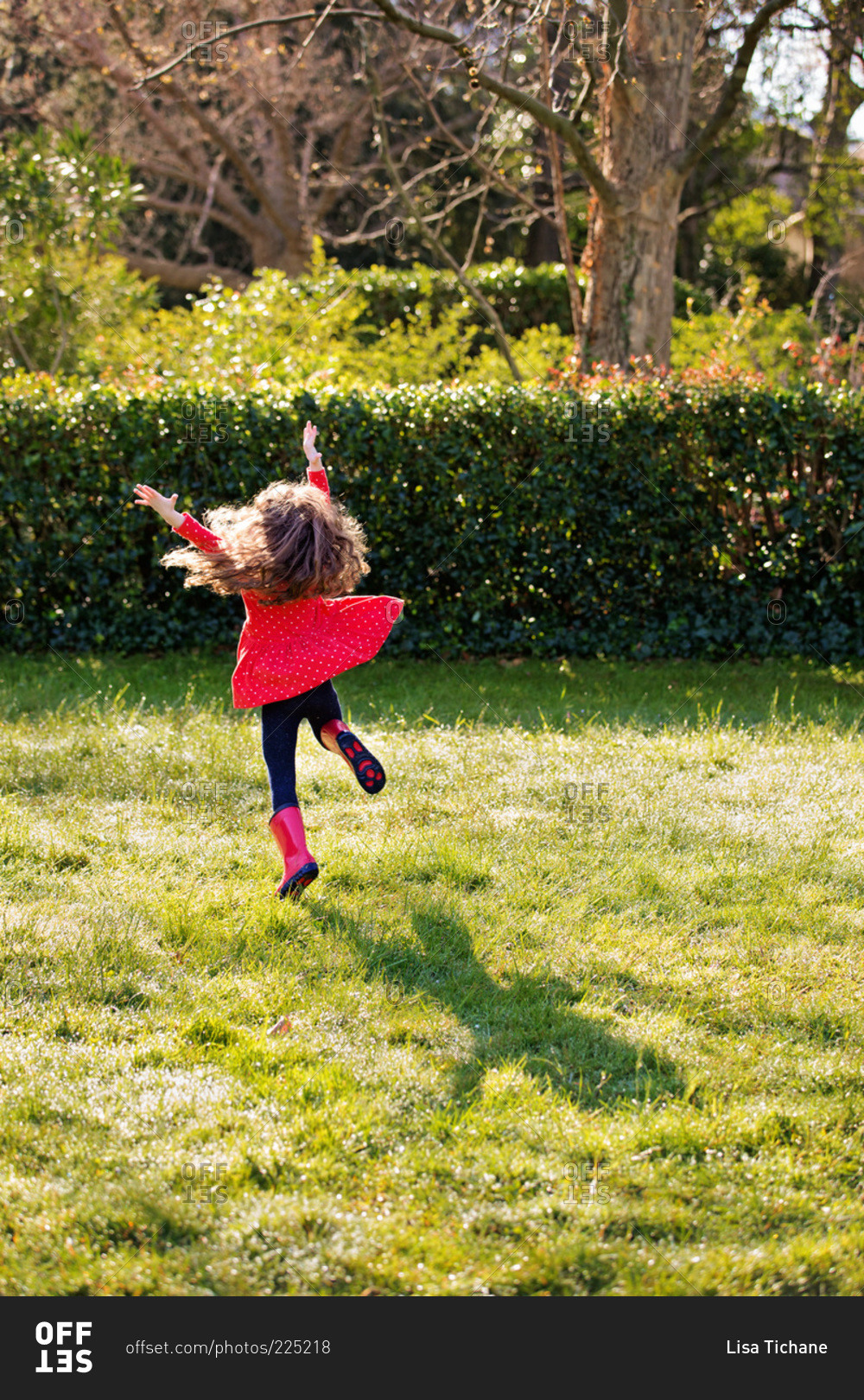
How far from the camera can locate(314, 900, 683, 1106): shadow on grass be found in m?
2.76

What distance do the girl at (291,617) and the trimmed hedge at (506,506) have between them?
3.00m

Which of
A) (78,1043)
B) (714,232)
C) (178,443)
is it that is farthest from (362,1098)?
(714,232)

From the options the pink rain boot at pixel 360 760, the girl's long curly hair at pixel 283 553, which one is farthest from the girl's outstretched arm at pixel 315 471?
the pink rain boot at pixel 360 760

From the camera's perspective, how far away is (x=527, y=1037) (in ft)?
9.72

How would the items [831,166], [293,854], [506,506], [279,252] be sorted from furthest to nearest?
[279,252] → [831,166] → [506,506] → [293,854]

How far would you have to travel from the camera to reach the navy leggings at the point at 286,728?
3.74 meters

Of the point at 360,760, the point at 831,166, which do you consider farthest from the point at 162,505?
the point at 831,166

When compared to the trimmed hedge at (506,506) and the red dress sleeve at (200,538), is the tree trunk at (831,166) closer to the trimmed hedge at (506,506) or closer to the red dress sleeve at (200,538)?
the trimmed hedge at (506,506)

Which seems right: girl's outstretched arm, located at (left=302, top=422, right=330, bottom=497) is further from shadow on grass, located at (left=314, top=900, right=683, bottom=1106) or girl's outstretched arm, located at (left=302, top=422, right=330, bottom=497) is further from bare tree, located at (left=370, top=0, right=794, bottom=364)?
bare tree, located at (left=370, top=0, right=794, bottom=364)

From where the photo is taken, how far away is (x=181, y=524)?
370 cm

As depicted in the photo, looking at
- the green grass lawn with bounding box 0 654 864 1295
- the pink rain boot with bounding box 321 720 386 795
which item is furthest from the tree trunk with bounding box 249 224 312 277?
the pink rain boot with bounding box 321 720 386 795
